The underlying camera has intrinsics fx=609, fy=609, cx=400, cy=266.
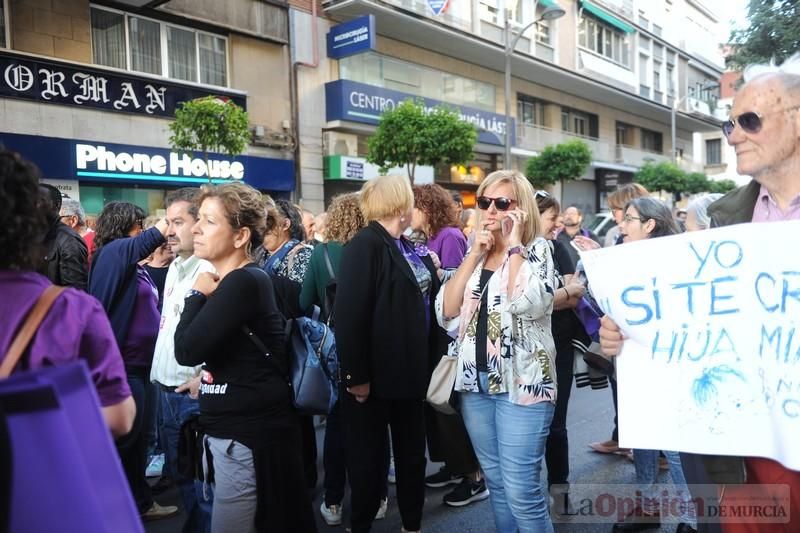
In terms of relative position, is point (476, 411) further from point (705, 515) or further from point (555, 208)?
point (555, 208)

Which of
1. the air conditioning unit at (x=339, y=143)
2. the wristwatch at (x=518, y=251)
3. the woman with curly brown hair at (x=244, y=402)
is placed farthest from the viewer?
the air conditioning unit at (x=339, y=143)

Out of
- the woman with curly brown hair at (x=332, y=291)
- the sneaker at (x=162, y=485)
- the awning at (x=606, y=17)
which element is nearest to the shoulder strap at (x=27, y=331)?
the woman with curly brown hair at (x=332, y=291)

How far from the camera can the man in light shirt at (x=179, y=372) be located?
3.03 meters

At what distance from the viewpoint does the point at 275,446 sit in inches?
103

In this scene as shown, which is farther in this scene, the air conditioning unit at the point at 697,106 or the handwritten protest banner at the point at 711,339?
the air conditioning unit at the point at 697,106

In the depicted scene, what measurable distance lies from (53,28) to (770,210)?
1354 cm

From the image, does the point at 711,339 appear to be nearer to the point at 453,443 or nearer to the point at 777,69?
the point at 777,69

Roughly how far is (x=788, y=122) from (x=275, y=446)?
226cm

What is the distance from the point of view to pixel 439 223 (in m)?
5.23

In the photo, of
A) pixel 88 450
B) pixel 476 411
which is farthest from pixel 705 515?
pixel 88 450

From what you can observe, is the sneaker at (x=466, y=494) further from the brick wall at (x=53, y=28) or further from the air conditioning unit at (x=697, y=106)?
the air conditioning unit at (x=697, y=106)

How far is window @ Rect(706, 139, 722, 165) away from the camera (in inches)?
1903

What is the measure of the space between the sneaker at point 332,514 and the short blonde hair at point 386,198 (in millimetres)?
1890

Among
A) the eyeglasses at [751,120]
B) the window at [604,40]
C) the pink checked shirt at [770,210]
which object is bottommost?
the pink checked shirt at [770,210]
